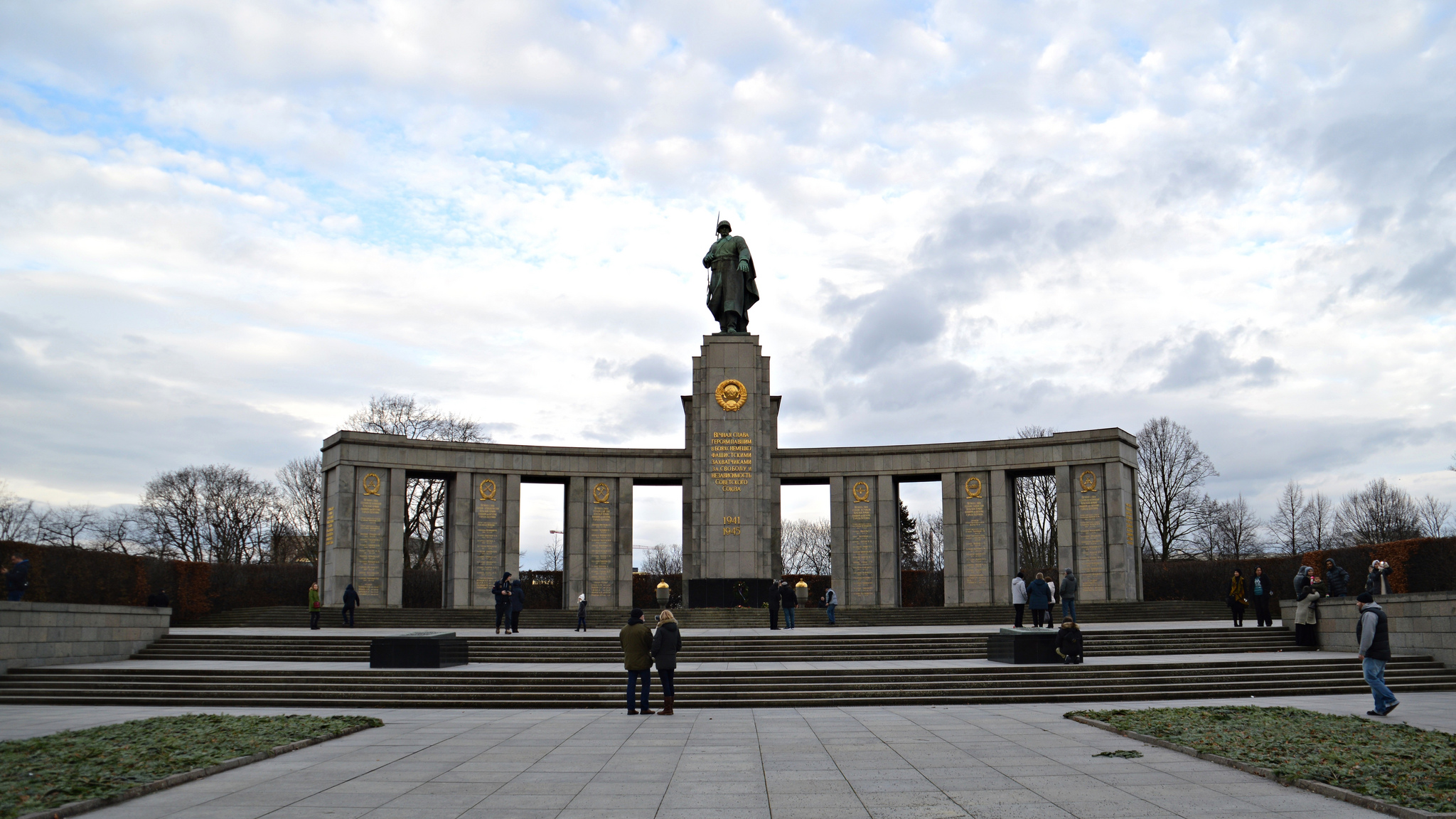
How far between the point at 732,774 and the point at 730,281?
29.5 metres

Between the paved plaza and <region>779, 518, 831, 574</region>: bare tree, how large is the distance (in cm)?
8345

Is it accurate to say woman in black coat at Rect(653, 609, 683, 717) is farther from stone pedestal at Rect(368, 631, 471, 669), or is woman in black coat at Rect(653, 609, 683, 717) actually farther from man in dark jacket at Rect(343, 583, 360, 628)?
man in dark jacket at Rect(343, 583, 360, 628)

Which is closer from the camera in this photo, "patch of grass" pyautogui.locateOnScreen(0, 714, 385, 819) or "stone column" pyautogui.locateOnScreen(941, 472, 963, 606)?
"patch of grass" pyautogui.locateOnScreen(0, 714, 385, 819)

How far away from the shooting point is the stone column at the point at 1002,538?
3594 cm

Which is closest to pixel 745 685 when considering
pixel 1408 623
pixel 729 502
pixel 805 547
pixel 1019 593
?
pixel 1019 593

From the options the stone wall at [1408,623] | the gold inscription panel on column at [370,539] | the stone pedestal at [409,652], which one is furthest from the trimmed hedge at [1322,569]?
the gold inscription panel on column at [370,539]

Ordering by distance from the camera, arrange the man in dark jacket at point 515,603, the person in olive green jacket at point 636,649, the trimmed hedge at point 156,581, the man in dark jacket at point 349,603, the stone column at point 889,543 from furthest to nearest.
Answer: the stone column at point 889,543 < the man in dark jacket at point 349,603 < the trimmed hedge at point 156,581 < the man in dark jacket at point 515,603 < the person in olive green jacket at point 636,649

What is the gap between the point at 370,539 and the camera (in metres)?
34.9

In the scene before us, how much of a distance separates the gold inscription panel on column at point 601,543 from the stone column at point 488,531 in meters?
2.69

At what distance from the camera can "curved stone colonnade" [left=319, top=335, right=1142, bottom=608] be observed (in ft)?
115

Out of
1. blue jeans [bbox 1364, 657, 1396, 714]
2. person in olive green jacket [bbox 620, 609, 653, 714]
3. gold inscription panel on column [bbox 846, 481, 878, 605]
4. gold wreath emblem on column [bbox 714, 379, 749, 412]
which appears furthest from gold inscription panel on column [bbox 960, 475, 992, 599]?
person in olive green jacket [bbox 620, 609, 653, 714]

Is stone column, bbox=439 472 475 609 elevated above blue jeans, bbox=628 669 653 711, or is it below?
above

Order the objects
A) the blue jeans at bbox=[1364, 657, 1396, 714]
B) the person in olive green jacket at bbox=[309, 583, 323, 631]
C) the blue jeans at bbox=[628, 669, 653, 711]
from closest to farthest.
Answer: the blue jeans at bbox=[1364, 657, 1396, 714]
the blue jeans at bbox=[628, 669, 653, 711]
the person in olive green jacket at bbox=[309, 583, 323, 631]

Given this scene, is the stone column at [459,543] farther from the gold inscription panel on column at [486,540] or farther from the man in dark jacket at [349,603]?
the man in dark jacket at [349,603]
